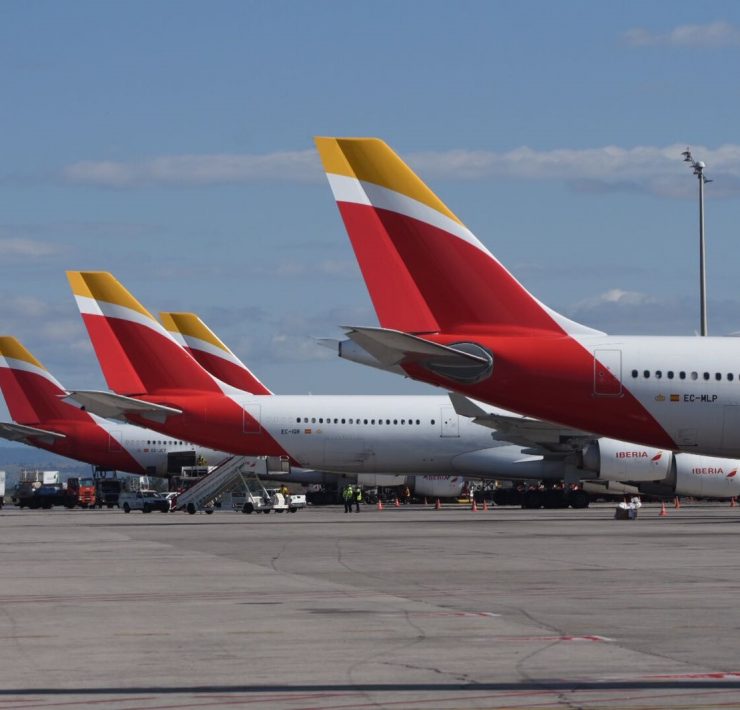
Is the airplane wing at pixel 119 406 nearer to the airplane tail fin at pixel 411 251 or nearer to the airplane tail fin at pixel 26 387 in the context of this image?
the airplane tail fin at pixel 411 251

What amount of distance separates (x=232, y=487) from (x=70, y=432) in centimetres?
1999

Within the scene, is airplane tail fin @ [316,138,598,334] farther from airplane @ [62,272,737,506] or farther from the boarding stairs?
the boarding stairs

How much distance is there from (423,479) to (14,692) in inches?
2485

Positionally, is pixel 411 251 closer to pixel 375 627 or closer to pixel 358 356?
pixel 358 356

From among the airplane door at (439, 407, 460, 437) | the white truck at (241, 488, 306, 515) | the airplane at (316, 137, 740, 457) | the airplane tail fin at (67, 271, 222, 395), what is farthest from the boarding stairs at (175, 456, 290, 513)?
the airplane at (316, 137, 740, 457)

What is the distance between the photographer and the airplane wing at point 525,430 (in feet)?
165

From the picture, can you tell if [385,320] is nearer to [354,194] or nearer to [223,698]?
[354,194]

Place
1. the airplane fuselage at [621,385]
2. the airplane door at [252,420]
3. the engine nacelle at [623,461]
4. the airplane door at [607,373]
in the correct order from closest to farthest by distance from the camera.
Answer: the airplane fuselage at [621,385] < the airplane door at [607,373] < the engine nacelle at [623,461] < the airplane door at [252,420]

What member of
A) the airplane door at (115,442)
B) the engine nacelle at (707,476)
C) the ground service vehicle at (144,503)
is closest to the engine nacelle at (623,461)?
the engine nacelle at (707,476)

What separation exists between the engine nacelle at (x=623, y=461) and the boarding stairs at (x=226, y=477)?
13079mm

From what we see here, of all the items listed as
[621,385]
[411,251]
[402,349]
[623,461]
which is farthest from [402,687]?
[623,461]

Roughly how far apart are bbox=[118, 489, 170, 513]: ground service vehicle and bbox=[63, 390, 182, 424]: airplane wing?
38.7ft

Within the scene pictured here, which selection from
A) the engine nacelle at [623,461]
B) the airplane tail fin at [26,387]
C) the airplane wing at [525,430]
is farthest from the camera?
the airplane tail fin at [26,387]

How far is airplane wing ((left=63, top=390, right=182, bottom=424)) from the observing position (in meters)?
53.5
